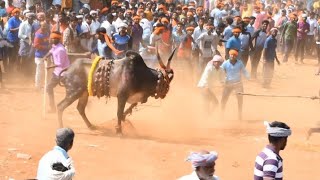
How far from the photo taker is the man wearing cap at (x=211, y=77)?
14688 millimetres

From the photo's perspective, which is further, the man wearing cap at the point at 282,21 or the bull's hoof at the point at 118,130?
the man wearing cap at the point at 282,21

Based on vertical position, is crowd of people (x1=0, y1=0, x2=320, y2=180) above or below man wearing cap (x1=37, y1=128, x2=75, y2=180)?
below

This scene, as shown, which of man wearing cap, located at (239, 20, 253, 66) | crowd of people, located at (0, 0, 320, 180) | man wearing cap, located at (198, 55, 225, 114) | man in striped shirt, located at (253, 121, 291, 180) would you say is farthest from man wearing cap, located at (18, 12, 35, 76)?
man in striped shirt, located at (253, 121, 291, 180)

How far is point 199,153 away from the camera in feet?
19.1

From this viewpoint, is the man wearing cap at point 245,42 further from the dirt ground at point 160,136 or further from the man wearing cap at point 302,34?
the man wearing cap at point 302,34

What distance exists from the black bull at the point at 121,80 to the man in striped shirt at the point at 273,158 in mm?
6633

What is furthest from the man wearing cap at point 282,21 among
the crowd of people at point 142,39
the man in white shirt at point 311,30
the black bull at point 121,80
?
the black bull at point 121,80

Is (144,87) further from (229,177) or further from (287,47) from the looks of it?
(287,47)

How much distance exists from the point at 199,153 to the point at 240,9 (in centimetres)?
2249

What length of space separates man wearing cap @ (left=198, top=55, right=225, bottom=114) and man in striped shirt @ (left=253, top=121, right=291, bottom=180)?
27.3 ft

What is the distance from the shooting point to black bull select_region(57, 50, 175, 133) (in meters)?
12.8

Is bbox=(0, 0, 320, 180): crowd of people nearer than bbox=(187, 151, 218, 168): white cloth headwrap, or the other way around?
bbox=(187, 151, 218, 168): white cloth headwrap

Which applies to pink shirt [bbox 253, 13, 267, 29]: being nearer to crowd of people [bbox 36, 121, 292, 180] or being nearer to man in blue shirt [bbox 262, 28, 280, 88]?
man in blue shirt [bbox 262, 28, 280, 88]

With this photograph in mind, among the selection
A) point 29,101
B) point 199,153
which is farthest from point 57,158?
point 29,101
